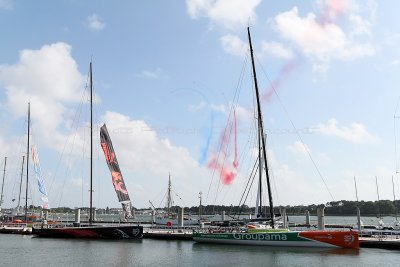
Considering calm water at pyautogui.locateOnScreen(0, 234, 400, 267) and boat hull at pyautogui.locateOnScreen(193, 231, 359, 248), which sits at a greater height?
boat hull at pyautogui.locateOnScreen(193, 231, 359, 248)

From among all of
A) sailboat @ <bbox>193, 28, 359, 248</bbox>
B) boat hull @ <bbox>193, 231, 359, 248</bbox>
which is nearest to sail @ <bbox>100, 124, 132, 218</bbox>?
sailboat @ <bbox>193, 28, 359, 248</bbox>

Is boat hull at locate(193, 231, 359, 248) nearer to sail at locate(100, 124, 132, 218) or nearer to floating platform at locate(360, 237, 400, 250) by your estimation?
floating platform at locate(360, 237, 400, 250)

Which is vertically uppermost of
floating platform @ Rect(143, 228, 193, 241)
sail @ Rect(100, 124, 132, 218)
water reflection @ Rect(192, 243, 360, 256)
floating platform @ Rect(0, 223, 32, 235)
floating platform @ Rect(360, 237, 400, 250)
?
sail @ Rect(100, 124, 132, 218)

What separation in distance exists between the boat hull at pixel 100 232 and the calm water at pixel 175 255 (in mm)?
3377

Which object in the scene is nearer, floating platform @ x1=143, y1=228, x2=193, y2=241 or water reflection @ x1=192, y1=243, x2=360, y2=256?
water reflection @ x1=192, y1=243, x2=360, y2=256

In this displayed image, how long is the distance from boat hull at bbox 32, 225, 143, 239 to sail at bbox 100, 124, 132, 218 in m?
9.87

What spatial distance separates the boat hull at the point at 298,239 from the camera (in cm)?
3734

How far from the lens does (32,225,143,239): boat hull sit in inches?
1842

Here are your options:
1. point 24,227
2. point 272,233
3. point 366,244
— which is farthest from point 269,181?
point 24,227

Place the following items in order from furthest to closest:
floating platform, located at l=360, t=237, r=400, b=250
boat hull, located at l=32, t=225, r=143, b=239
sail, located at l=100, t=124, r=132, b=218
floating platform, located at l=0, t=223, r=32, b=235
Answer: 1. sail, located at l=100, t=124, r=132, b=218
2. floating platform, located at l=0, t=223, r=32, b=235
3. boat hull, located at l=32, t=225, r=143, b=239
4. floating platform, located at l=360, t=237, r=400, b=250

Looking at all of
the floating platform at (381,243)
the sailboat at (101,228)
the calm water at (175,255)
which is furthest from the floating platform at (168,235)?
the floating platform at (381,243)

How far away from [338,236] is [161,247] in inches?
662

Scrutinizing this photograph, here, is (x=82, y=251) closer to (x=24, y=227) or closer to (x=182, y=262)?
(x=182, y=262)

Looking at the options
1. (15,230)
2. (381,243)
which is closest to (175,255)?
Result: (381,243)
